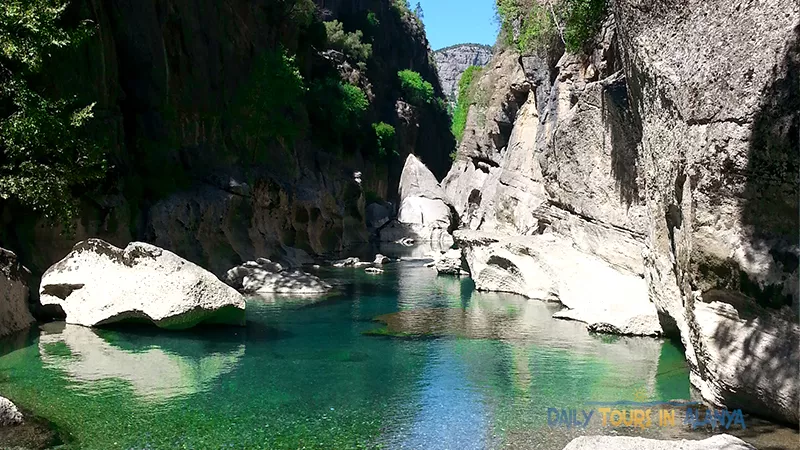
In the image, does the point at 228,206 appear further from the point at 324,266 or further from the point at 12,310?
the point at 12,310

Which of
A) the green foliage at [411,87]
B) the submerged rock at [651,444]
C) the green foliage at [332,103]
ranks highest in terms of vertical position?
the green foliage at [411,87]

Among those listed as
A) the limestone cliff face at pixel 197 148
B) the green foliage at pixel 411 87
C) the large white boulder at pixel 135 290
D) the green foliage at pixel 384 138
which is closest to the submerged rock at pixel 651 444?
the large white boulder at pixel 135 290

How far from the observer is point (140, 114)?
2267 cm

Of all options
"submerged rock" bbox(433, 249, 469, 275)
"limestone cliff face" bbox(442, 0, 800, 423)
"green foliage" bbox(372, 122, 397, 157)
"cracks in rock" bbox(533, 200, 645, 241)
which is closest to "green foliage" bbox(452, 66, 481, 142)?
"green foliage" bbox(372, 122, 397, 157)

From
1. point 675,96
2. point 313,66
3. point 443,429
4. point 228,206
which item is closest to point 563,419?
point 443,429

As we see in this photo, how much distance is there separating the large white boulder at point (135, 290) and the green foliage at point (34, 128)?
1.27m

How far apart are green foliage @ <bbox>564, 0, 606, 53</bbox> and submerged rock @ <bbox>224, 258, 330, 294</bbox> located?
10600 mm

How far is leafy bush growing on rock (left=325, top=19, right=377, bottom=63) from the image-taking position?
5404 cm

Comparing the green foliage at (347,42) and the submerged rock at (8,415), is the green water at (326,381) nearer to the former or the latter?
the submerged rock at (8,415)

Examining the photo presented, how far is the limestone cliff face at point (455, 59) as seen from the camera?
406 feet

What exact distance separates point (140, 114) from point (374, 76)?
39.2 m

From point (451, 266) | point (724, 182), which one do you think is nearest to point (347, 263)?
point (451, 266)

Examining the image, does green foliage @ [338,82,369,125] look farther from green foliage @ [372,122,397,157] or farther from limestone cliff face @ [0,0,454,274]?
green foliage @ [372,122,397,157]

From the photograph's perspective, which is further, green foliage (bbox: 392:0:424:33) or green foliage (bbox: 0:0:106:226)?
A: green foliage (bbox: 392:0:424:33)
